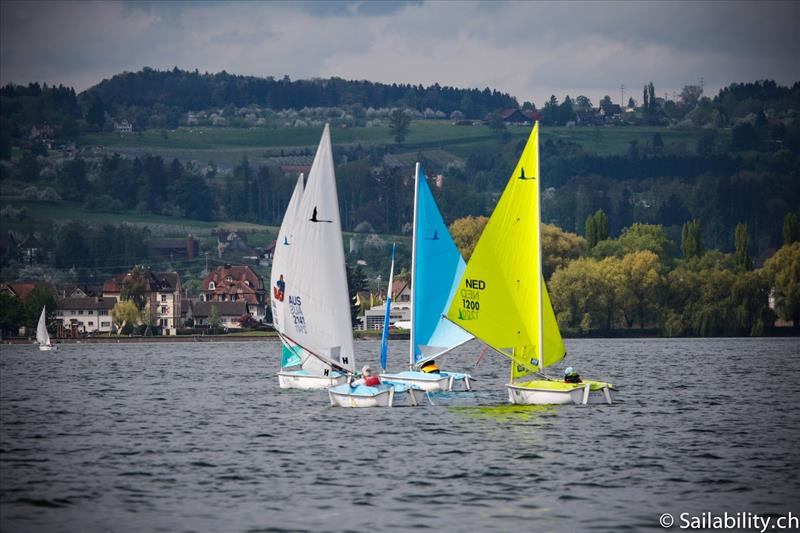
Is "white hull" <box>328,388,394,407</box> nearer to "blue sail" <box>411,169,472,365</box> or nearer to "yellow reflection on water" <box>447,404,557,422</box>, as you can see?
"yellow reflection on water" <box>447,404,557,422</box>

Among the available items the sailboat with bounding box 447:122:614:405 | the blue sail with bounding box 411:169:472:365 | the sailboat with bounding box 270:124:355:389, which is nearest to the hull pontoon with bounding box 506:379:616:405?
the sailboat with bounding box 447:122:614:405

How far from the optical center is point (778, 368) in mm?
107312

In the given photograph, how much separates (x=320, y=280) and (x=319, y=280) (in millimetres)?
56

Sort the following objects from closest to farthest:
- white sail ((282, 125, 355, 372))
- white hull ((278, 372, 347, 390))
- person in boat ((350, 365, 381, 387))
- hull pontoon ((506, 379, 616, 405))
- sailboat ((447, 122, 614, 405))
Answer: white sail ((282, 125, 355, 372)) < sailboat ((447, 122, 614, 405)) < hull pontoon ((506, 379, 616, 405)) < person in boat ((350, 365, 381, 387)) < white hull ((278, 372, 347, 390))

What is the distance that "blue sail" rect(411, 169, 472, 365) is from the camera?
7412cm

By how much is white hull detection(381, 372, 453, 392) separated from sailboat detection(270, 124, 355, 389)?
8.80 metres

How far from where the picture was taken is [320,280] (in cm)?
6219

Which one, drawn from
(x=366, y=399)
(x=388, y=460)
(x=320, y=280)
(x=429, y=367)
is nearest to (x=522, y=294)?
(x=366, y=399)

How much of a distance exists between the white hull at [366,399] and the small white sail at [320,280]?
1.43 m

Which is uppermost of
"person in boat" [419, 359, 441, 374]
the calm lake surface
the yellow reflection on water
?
"person in boat" [419, 359, 441, 374]

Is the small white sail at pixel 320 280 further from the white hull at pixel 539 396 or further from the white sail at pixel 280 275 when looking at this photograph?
the white hull at pixel 539 396

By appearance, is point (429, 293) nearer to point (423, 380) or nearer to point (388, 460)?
point (423, 380)

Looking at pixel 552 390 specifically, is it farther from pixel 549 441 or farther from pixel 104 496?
pixel 104 496

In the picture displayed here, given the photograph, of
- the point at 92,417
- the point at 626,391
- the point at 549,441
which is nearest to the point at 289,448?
the point at 549,441
